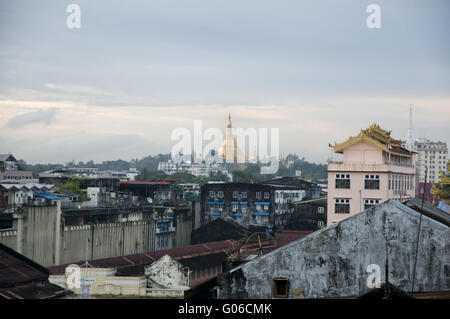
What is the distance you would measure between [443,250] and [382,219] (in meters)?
1.05

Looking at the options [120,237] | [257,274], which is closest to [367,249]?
[257,274]

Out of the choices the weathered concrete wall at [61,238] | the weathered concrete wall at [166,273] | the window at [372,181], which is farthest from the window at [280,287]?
the weathered concrete wall at [61,238]

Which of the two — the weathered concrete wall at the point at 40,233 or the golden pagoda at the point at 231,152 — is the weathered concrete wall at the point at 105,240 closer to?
the weathered concrete wall at the point at 40,233

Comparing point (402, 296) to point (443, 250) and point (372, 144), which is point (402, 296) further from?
point (372, 144)

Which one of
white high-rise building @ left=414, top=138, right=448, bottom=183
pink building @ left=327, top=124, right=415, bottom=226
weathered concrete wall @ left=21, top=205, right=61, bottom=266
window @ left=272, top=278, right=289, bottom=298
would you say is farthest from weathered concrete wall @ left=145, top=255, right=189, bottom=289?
white high-rise building @ left=414, top=138, right=448, bottom=183

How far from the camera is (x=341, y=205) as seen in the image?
25922mm

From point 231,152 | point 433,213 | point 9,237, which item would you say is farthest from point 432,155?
point 433,213

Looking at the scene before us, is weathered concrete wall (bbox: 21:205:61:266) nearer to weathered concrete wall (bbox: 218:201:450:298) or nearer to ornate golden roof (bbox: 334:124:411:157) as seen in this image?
ornate golden roof (bbox: 334:124:411:157)

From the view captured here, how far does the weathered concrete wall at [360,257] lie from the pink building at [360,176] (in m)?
15.2

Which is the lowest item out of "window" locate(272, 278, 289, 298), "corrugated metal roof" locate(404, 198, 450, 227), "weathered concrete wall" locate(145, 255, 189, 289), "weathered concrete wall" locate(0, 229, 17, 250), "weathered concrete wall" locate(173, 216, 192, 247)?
"weathered concrete wall" locate(173, 216, 192, 247)

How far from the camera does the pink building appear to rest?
2555cm

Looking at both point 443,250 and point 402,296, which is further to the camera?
point 443,250

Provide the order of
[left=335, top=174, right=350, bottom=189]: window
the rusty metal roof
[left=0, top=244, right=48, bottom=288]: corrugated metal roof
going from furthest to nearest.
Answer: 1. [left=335, top=174, right=350, bottom=189]: window
2. [left=0, top=244, right=48, bottom=288]: corrugated metal roof
3. the rusty metal roof
